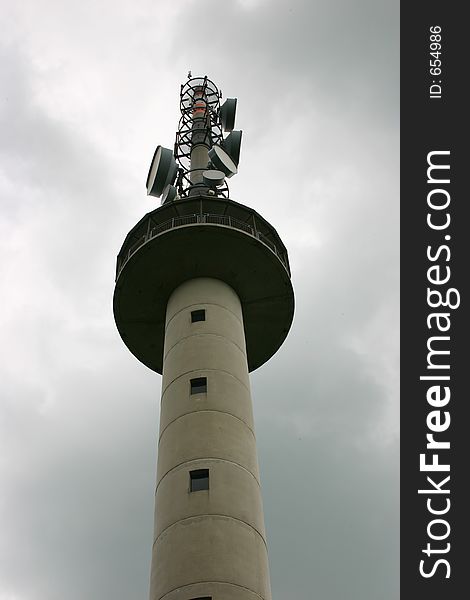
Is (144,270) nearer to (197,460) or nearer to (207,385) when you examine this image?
(207,385)

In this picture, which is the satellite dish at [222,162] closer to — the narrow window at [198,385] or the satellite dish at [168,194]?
the satellite dish at [168,194]

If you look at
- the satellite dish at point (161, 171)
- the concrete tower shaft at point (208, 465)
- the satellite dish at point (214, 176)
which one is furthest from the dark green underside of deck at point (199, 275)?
the satellite dish at point (161, 171)

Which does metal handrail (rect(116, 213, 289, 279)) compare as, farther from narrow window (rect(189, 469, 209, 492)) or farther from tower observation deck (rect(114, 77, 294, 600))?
narrow window (rect(189, 469, 209, 492))

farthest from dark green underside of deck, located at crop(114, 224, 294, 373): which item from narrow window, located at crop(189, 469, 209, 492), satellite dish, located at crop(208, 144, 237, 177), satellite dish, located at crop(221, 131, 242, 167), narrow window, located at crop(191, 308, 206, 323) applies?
narrow window, located at crop(189, 469, 209, 492)

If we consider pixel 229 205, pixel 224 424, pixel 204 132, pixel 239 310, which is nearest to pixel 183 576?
pixel 224 424

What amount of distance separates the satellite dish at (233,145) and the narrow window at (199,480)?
22.3 metres

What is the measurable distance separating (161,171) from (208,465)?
18.7 meters

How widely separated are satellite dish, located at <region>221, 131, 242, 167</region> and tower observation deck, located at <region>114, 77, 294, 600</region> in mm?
97

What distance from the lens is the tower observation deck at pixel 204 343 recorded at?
2345 cm

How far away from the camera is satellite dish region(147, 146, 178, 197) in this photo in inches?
1523

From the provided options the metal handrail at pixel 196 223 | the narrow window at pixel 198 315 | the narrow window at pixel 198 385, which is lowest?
the narrow window at pixel 198 385

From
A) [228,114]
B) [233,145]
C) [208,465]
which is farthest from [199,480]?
[228,114]

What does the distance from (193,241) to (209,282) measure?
2.13 metres

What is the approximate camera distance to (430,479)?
72.5ft
